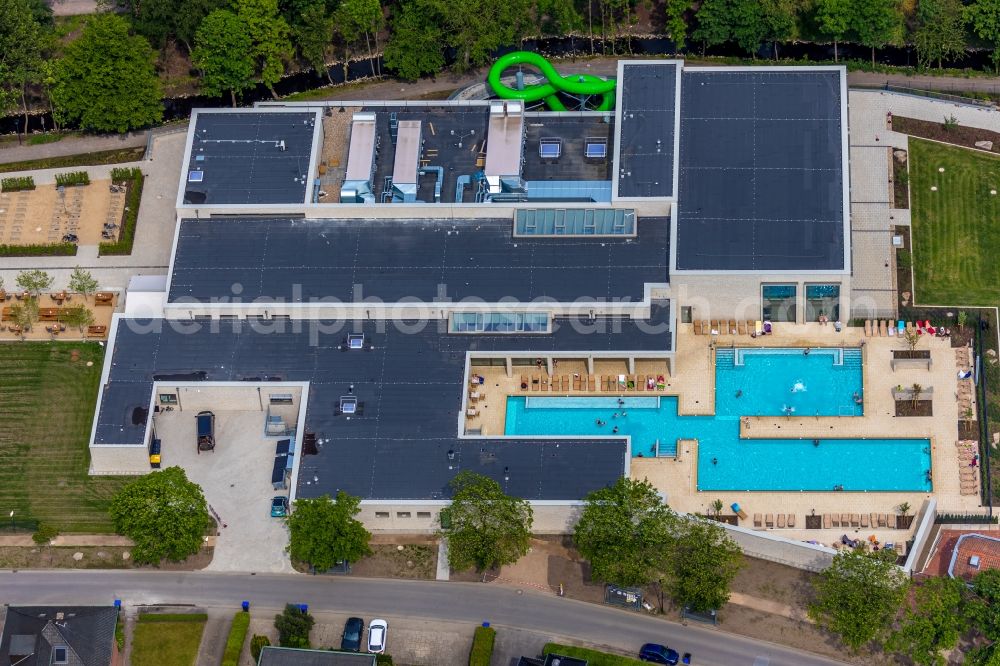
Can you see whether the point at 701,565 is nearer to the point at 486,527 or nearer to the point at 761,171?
the point at 486,527

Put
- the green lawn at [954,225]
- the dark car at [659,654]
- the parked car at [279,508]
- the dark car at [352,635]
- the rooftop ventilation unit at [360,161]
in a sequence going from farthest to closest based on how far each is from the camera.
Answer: the rooftop ventilation unit at [360,161] → the green lawn at [954,225] → the parked car at [279,508] → the dark car at [352,635] → the dark car at [659,654]

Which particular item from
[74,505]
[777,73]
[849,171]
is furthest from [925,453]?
[74,505]

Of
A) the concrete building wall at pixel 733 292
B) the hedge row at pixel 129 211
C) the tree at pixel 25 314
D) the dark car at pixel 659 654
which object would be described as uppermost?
the hedge row at pixel 129 211

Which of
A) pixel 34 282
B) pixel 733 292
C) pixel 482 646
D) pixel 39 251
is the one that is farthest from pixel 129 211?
pixel 482 646

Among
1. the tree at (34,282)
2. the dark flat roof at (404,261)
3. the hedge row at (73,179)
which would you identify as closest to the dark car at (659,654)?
the dark flat roof at (404,261)

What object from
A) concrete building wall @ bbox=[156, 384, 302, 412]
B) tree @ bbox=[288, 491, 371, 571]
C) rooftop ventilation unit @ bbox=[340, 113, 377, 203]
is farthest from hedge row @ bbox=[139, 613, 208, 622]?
rooftop ventilation unit @ bbox=[340, 113, 377, 203]

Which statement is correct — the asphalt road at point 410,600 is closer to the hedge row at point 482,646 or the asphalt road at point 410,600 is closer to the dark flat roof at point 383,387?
the hedge row at point 482,646

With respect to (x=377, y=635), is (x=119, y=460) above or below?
above

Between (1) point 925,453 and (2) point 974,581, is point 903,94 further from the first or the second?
(2) point 974,581

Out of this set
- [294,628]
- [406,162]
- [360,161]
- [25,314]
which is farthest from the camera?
[360,161]
